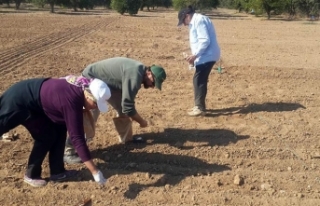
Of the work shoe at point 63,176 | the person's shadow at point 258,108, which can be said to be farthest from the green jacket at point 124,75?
the person's shadow at point 258,108

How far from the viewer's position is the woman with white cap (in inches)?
160

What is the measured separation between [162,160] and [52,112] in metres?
1.65

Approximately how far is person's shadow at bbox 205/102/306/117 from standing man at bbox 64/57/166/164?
83.5 inches

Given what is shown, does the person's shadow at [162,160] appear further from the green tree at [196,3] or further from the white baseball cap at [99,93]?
the green tree at [196,3]

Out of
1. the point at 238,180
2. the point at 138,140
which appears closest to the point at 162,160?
the point at 138,140

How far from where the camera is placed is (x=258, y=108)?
7.59m

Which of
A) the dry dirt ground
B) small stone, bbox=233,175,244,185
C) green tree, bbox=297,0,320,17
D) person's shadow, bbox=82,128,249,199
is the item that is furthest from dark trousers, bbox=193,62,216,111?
green tree, bbox=297,0,320,17

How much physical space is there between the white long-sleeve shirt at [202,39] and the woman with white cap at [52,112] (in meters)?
2.81

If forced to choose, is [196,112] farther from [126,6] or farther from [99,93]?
[126,6]

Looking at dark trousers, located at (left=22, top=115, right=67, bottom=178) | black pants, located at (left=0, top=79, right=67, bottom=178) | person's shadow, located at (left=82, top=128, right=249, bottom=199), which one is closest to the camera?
black pants, located at (left=0, top=79, right=67, bottom=178)

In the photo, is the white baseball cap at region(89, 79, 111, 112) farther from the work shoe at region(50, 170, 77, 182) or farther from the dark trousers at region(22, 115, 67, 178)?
the work shoe at region(50, 170, 77, 182)

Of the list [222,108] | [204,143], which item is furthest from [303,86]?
[204,143]

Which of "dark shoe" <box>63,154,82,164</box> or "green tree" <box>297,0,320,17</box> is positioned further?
"green tree" <box>297,0,320,17</box>

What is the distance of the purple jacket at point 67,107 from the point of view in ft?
13.3
